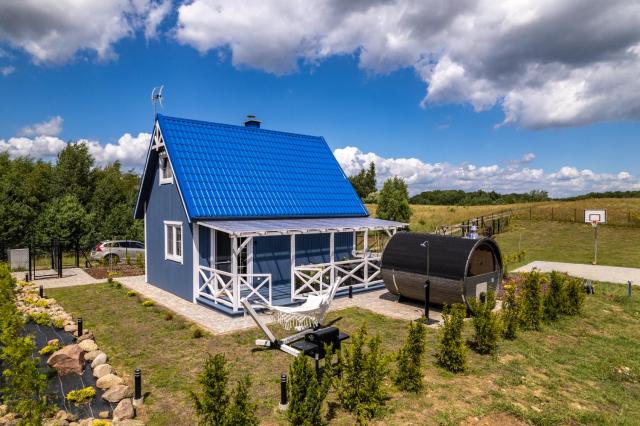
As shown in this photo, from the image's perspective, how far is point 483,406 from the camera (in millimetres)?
6828

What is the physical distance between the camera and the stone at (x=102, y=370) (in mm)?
7862

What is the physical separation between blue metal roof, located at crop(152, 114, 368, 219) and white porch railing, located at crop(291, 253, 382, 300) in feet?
8.91

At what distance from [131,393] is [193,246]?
23.9 feet

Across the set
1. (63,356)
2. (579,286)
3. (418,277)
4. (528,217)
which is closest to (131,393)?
(63,356)

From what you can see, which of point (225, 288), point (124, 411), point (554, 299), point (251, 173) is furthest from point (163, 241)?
point (554, 299)

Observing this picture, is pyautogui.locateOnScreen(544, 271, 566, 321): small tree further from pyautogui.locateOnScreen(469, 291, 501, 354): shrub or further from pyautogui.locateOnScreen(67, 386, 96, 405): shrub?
pyautogui.locateOnScreen(67, 386, 96, 405): shrub

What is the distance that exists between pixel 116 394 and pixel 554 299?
12.3 metres

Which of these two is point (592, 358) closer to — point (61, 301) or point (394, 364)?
point (394, 364)

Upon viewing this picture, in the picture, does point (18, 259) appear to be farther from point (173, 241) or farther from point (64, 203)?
point (173, 241)

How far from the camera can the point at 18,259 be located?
21875 millimetres

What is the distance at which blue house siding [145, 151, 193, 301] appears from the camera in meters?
14.6

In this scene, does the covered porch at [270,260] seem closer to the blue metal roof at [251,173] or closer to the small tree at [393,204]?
the blue metal roof at [251,173]

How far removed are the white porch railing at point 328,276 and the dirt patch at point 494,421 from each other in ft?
23.3

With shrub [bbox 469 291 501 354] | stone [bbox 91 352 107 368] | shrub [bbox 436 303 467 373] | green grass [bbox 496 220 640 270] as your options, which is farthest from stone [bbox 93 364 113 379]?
green grass [bbox 496 220 640 270]
